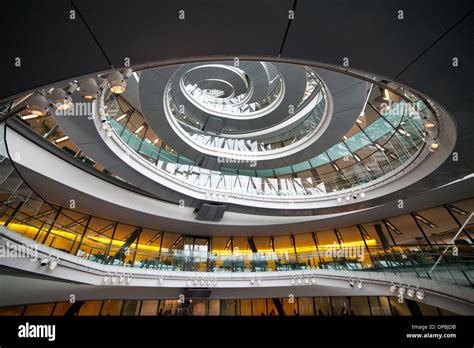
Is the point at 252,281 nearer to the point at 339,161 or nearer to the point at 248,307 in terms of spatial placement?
the point at 248,307

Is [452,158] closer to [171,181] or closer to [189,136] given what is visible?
[171,181]

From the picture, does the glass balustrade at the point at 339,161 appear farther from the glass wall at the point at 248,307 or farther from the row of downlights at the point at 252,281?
the glass wall at the point at 248,307

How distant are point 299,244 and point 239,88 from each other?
14.2 metres

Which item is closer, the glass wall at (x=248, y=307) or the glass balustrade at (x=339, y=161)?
the glass balustrade at (x=339, y=161)

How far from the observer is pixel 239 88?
73.0 ft

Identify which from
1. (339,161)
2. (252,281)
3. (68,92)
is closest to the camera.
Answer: (68,92)

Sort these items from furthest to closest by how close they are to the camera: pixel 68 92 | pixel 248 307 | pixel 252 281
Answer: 1. pixel 248 307
2. pixel 252 281
3. pixel 68 92

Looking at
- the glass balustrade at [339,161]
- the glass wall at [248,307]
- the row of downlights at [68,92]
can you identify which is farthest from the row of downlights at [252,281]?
the row of downlights at [68,92]

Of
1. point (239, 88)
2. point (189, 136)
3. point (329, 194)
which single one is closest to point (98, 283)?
point (189, 136)

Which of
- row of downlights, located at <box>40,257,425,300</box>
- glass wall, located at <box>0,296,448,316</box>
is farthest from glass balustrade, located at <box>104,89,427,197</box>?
glass wall, located at <box>0,296,448,316</box>

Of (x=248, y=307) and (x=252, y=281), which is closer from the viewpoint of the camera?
(x=252, y=281)

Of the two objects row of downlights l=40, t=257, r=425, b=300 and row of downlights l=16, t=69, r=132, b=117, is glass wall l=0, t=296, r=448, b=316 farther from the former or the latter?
row of downlights l=16, t=69, r=132, b=117

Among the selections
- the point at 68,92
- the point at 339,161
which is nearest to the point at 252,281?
the point at 339,161

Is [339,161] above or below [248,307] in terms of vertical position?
above
